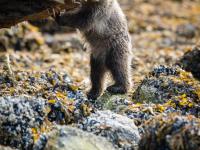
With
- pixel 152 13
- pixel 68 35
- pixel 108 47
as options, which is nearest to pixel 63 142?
pixel 108 47

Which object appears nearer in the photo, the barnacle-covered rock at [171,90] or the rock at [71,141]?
the rock at [71,141]

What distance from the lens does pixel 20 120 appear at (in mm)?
6297

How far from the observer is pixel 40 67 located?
1331cm

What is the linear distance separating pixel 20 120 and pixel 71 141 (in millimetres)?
913

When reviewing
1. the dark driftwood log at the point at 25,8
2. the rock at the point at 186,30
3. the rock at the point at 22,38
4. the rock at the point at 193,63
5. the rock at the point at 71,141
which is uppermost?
the dark driftwood log at the point at 25,8

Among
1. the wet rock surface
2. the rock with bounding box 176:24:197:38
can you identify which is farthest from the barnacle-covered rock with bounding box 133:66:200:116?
the rock with bounding box 176:24:197:38

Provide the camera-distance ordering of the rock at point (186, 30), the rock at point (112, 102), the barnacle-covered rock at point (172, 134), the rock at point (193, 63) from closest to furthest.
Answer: the barnacle-covered rock at point (172, 134)
the rock at point (112, 102)
the rock at point (193, 63)
the rock at point (186, 30)

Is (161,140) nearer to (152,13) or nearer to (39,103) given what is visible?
(39,103)

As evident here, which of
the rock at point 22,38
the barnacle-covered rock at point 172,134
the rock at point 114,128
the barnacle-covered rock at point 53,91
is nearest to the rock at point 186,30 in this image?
the rock at point 22,38

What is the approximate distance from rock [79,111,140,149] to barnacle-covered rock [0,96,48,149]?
1.68 feet

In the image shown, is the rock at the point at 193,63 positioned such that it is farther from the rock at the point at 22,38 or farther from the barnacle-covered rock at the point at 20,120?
the rock at the point at 22,38

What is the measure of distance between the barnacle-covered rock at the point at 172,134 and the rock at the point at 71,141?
44 cm

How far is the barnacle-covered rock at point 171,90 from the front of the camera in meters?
7.42

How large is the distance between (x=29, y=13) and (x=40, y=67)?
6.14 metres
